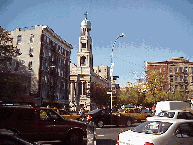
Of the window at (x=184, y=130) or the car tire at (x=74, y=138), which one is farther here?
the car tire at (x=74, y=138)

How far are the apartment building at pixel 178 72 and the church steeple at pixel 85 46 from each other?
70.6 ft

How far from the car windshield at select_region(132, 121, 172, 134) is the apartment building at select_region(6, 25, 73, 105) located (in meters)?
38.5

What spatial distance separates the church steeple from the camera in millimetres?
75812

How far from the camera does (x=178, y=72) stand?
7588 centimetres

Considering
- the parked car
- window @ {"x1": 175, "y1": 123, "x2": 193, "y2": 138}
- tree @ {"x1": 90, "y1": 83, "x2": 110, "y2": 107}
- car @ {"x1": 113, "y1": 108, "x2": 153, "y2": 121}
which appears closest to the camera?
the parked car

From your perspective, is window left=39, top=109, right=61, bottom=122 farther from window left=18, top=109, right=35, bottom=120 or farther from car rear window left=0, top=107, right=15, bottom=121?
car rear window left=0, top=107, right=15, bottom=121

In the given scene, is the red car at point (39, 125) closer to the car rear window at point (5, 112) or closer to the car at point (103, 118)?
the car rear window at point (5, 112)

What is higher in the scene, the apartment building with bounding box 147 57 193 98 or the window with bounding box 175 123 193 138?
the apartment building with bounding box 147 57 193 98

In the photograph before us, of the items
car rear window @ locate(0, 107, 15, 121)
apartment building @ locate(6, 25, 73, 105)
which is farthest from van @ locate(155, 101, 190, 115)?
apartment building @ locate(6, 25, 73, 105)

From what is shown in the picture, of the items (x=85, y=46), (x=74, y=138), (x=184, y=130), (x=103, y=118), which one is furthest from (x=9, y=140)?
(x=85, y=46)

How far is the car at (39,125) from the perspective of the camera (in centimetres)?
913

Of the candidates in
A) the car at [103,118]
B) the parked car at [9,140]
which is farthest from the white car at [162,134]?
the car at [103,118]

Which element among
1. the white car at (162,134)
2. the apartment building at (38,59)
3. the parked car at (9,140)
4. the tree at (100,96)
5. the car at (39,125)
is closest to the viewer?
the parked car at (9,140)

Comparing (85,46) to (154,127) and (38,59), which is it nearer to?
(38,59)
